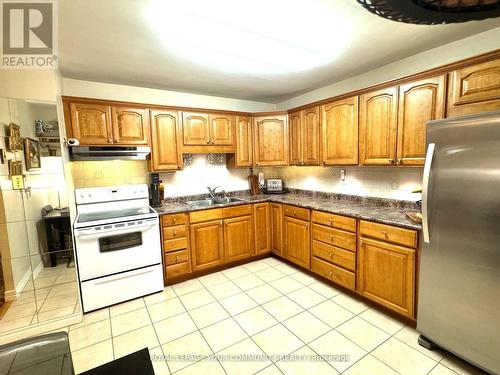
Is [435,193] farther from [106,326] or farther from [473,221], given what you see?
[106,326]

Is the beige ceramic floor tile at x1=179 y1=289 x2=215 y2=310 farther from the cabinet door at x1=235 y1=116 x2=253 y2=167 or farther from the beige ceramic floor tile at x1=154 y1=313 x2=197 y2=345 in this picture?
the cabinet door at x1=235 y1=116 x2=253 y2=167

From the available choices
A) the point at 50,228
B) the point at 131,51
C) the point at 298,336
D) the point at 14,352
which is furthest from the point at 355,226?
the point at 50,228

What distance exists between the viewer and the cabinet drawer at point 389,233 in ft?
6.47

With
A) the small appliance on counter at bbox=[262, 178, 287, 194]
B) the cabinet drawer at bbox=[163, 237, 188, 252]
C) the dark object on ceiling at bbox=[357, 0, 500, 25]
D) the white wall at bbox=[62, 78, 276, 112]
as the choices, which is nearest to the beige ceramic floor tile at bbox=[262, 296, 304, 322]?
the cabinet drawer at bbox=[163, 237, 188, 252]

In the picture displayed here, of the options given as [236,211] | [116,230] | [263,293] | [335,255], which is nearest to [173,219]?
[116,230]

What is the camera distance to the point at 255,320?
2.24 meters

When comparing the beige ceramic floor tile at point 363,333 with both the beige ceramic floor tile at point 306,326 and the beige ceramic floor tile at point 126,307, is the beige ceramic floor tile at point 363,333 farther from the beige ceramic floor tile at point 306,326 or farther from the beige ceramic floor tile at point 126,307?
the beige ceramic floor tile at point 126,307

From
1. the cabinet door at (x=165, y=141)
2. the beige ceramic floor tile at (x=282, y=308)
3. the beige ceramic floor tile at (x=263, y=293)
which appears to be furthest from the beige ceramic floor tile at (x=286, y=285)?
→ the cabinet door at (x=165, y=141)

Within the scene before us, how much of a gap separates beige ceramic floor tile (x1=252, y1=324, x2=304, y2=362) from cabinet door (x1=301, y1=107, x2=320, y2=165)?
6.42 feet

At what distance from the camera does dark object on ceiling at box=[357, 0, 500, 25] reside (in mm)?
820

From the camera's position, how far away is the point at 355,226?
2406mm

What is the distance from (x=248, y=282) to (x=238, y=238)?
23.7 inches

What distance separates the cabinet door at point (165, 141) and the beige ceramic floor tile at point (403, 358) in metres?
2.76

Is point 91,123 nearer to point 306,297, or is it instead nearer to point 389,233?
point 306,297
